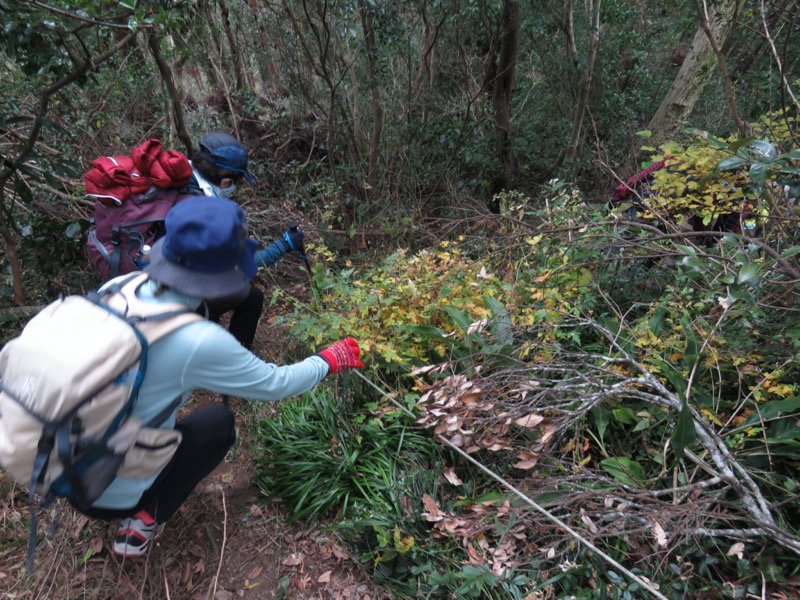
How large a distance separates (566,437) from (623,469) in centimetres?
31

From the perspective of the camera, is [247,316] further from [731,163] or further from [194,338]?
[731,163]

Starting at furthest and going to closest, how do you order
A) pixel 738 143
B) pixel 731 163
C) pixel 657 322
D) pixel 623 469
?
1. pixel 657 322
2. pixel 623 469
3. pixel 731 163
4. pixel 738 143

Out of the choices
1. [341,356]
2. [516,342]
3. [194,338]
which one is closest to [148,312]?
[194,338]

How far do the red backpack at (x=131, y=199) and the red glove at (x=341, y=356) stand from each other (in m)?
1.17

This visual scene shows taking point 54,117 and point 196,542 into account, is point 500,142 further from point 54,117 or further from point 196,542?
point 196,542

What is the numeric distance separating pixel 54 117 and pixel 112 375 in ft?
15.2

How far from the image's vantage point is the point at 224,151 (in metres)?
A: 2.76

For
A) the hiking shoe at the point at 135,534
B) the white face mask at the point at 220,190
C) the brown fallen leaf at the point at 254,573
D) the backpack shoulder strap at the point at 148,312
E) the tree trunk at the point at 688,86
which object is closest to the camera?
the backpack shoulder strap at the point at 148,312

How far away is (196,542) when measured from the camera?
231 cm

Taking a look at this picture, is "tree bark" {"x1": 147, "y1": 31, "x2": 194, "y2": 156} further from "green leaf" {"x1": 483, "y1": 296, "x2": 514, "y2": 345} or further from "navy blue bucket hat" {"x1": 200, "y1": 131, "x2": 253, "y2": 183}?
"green leaf" {"x1": 483, "y1": 296, "x2": 514, "y2": 345}

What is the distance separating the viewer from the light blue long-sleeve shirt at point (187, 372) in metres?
1.50

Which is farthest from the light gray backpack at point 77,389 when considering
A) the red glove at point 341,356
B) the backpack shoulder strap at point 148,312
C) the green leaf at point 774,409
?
the green leaf at point 774,409

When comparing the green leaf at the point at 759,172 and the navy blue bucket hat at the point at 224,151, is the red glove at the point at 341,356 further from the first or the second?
the green leaf at the point at 759,172

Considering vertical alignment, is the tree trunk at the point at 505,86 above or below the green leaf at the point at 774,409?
above
